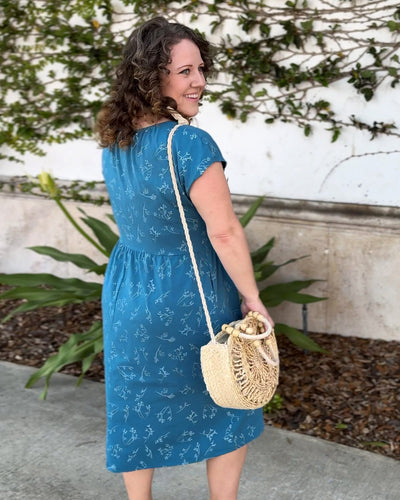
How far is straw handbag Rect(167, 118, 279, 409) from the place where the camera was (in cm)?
205

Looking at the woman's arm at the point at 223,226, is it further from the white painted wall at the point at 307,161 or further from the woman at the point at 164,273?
the white painted wall at the point at 307,161

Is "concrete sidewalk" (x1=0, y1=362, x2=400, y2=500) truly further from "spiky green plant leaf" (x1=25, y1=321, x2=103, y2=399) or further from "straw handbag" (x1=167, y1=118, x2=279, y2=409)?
"straw handbag" (x1=167, y1=118, x2=279, y2=409)

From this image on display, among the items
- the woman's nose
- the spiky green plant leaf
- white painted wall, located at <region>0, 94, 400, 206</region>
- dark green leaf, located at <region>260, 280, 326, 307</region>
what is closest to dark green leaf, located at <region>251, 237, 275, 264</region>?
dark green leaf, located at <region>260, 280, 326, 307</region>

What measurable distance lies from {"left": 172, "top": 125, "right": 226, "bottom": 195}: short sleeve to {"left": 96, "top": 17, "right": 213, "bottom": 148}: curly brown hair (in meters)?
0.11

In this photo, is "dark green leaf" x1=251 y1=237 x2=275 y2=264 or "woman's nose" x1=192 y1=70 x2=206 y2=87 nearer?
"woman's nose" x1=192 y1=70 x2=206 y2=87

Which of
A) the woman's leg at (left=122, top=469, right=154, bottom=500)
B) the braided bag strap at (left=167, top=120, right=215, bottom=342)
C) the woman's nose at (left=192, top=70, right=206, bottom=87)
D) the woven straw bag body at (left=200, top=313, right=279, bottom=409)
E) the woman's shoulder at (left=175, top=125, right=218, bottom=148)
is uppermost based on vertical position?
the woman's nose at (left=192, top=70, right=206, bottom=87)

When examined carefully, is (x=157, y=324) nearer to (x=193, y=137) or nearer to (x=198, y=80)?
(x=193, y=137)

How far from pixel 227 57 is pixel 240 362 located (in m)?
2.57

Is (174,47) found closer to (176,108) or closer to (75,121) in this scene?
(176,108)

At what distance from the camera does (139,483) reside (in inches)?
96.0

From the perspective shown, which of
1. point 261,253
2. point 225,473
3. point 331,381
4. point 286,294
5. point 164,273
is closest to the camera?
point 164,273

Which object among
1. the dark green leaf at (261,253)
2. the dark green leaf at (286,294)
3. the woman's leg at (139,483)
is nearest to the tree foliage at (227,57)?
the dark green leaf at (261,253)

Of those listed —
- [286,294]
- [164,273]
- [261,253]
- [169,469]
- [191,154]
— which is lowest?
[169,469]

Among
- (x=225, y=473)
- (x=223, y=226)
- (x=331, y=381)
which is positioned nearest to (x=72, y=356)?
(x=331, y=381)
